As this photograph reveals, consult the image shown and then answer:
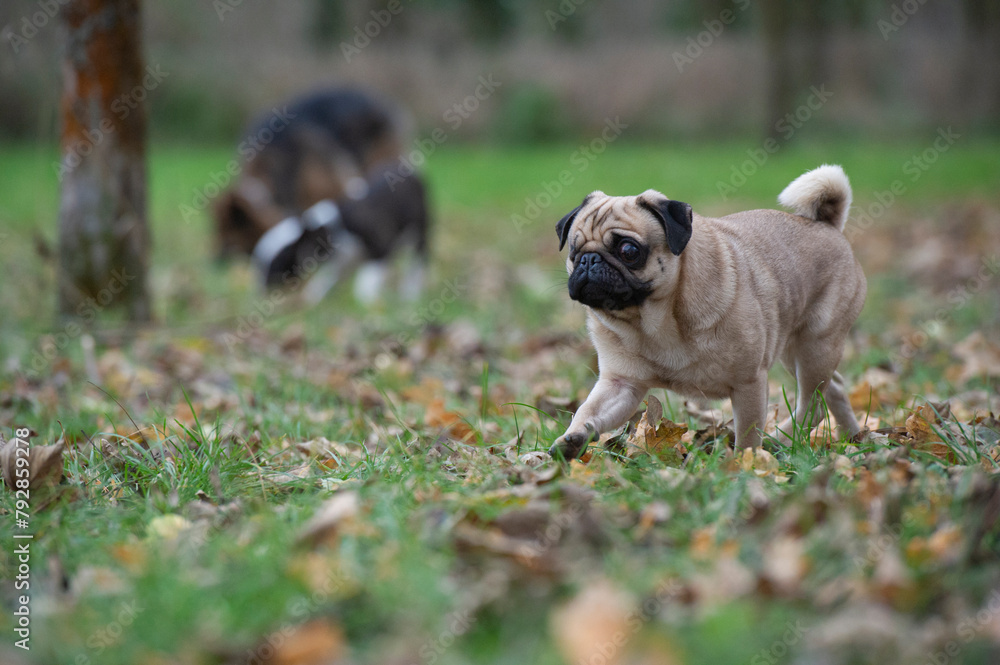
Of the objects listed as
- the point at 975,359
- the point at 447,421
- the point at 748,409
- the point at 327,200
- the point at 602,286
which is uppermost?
the point at 602,286

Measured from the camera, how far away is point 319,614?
7.02 ft

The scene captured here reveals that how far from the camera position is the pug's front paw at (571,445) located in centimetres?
323

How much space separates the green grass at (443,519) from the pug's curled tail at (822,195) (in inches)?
35.5

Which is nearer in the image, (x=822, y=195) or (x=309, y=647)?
(x=309, y=647)

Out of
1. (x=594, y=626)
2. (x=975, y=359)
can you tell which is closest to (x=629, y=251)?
(x=594, y=626)

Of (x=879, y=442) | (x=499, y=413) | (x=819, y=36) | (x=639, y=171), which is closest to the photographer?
(x=879, y=442)

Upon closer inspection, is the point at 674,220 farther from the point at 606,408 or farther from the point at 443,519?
the point at 443,519

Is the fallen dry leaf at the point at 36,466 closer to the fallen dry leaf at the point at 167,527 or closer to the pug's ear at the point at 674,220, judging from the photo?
the fallen dry leaf at the point at 167,527

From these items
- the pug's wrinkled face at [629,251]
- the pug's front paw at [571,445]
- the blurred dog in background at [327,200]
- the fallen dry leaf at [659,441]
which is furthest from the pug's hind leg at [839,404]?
the blurred dog in background at [327,200]

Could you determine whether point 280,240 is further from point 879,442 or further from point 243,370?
point 879,442

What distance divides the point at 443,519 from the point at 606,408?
110cm

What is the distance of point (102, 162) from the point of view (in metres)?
5.89

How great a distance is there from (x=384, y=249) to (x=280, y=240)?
3.74ft

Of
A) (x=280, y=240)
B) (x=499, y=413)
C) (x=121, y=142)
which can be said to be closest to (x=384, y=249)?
(x=280, y=240)
